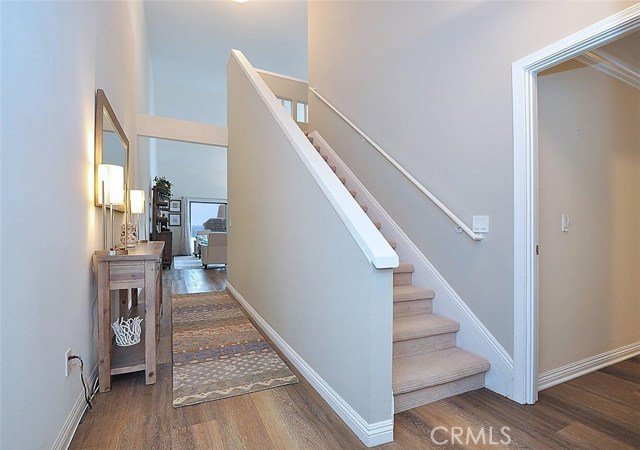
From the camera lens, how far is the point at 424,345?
214cm

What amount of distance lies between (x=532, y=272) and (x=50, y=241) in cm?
235

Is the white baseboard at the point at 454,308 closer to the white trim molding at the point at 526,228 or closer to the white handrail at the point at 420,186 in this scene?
the white trim molding at the point at 526,228

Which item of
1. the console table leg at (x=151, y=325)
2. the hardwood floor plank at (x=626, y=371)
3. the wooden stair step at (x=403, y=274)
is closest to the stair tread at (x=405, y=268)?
the wooden stair step at (x=403, y=274)

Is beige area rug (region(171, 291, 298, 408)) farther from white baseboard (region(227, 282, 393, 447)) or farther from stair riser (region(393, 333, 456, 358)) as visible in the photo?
stair riser (region(393, 333, 456, 358))

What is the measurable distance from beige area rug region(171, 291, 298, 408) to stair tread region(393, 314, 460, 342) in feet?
2.38

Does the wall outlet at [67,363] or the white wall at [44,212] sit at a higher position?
the white wall at [44,212]

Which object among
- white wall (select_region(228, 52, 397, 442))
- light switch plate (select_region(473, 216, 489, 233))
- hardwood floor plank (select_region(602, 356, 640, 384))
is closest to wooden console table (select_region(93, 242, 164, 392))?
white wall (select_region(228, 52, 397, 442))

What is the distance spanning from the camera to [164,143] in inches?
401

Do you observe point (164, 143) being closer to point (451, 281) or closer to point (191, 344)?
point (191, 344)

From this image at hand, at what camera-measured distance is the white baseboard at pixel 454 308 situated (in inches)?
77.3

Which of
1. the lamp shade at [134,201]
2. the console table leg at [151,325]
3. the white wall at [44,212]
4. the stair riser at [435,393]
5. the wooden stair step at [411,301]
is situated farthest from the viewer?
the lamp shade at [134,201]

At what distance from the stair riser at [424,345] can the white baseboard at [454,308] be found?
8 centimetres

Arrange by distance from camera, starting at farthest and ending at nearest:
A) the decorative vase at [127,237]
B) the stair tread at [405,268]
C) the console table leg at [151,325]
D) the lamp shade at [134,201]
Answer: the lamp shade at [134,201], the stair tread at [405,268], the decorative vase at [127,237], the console table leg at [151,325]

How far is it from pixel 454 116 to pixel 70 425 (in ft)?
9.14
